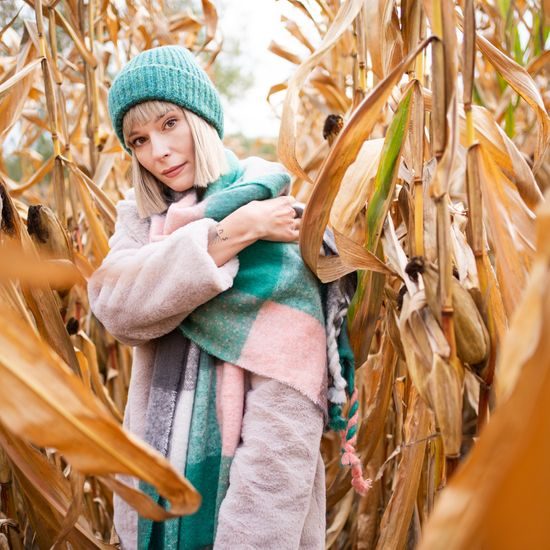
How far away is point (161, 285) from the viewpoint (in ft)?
2.64

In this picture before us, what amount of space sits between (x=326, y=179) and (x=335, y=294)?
21 cm

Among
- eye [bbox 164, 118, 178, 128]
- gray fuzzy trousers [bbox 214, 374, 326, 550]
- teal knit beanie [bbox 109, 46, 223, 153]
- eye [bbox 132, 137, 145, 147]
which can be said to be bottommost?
gray fuzzy trousers [bbox 214, 374, 326, 550]

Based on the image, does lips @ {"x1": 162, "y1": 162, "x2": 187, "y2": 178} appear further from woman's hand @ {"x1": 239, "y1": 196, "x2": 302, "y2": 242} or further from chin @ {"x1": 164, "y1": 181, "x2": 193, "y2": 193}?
woman's hand @ {"x1": 239, "y1": 196, "x2": 302, "y2": 242}

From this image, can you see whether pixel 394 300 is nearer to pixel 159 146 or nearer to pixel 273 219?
pixel 273 219

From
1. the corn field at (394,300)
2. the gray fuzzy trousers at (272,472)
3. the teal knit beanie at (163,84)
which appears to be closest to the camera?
the corn field at (394,300)

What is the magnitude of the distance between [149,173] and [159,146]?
7 centimetres

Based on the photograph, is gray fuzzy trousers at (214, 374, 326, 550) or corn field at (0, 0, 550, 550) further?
gray fuzzy trousers at (214, 374, 326, 550)

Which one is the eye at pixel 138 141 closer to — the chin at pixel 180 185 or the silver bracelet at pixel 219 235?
the chin at pixel 180 185

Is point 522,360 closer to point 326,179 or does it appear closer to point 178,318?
point 326,179

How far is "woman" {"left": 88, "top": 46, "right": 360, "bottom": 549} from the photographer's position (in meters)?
0.78

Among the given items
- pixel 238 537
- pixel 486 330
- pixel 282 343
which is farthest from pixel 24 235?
pixel 486 330

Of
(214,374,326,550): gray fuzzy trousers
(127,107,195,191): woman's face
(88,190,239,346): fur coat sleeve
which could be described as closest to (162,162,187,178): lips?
(127,107,195,191): woman's face

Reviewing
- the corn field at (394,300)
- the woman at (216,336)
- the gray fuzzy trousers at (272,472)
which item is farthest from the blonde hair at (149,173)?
the gray fuzzy trousers at (272,472)

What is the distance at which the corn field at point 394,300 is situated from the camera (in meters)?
0.34
